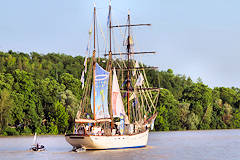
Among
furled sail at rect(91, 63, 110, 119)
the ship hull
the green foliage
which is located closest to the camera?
the ship hull

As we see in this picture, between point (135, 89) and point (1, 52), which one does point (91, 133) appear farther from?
point (1, 52)

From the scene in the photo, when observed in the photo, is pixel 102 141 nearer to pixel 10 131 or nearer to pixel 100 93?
pixel 100 93

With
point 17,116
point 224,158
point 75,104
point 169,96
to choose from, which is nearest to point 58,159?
point 224,158

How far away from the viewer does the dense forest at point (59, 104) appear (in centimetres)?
12419

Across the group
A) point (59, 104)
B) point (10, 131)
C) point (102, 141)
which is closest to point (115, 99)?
point (102, 141)

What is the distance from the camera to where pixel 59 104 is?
130000 millimetres

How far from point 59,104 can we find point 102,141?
210 ft

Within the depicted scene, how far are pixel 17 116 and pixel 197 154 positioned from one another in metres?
66.0

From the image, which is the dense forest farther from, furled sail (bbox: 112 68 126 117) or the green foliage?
furled sail (bbox: 112 68 126 117)

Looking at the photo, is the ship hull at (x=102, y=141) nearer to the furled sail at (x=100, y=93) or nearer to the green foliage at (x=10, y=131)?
the furled sail at (x=100, y=93)

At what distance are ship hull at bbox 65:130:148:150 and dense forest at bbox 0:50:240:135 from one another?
49.9 meters

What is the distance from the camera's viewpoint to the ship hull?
218 feet

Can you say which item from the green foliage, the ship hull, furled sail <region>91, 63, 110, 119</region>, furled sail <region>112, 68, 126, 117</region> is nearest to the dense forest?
the green foliage

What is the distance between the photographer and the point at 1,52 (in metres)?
192
